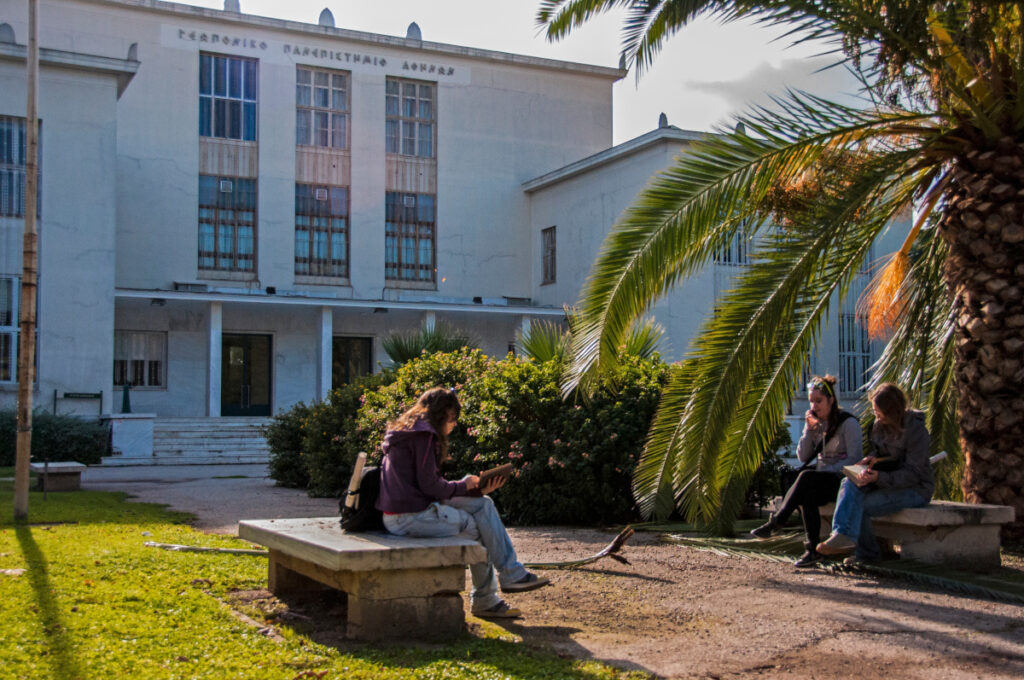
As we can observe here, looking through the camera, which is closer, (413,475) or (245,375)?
(413,475)

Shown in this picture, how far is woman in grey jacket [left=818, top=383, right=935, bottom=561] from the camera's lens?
711cm

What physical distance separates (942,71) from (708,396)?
3.12 meters

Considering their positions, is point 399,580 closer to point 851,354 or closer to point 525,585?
point 525,585

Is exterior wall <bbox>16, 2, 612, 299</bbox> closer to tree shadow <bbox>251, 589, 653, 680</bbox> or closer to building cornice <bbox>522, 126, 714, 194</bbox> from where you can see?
building cornice <bbox>522, 126, 714, 194</bbox>

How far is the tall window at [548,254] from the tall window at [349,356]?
19.2ft

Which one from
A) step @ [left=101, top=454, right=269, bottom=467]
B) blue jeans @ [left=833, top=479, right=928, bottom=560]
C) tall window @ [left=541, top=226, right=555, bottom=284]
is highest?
tall window @ [left=541, top=226, right=555, bottom=284]

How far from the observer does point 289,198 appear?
3056cm

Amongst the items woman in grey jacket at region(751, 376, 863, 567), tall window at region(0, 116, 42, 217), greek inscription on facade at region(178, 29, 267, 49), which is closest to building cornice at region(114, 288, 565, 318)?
tall window at region(0, 116, 42, 217)

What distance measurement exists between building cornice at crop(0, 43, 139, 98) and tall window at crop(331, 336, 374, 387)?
1005cm

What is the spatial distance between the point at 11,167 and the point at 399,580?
73.6 feet

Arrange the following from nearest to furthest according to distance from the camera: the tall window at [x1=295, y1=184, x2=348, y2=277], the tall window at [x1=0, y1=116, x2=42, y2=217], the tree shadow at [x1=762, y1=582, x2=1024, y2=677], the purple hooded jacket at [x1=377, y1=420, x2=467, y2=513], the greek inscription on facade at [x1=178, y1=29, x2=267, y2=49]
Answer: the tree shadow at [x1=762, y1=582, x2=1024, y2=677], the purple hooded jacket at [x1=377, y1=420, x2=467, y2=513], the tall window at [x1=0, y1=116, x2=42, y2=217], the greek inscription on facade at [x1=178, y1=29, x2=267, y2=49], the tall window at [x1=295, y1=184, x2=348, y2=277]

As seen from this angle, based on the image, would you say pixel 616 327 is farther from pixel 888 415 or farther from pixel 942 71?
pixel 942 71

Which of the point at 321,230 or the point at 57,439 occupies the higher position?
the point at 321,230

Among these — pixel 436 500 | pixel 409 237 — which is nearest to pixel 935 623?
pixel 436 500
